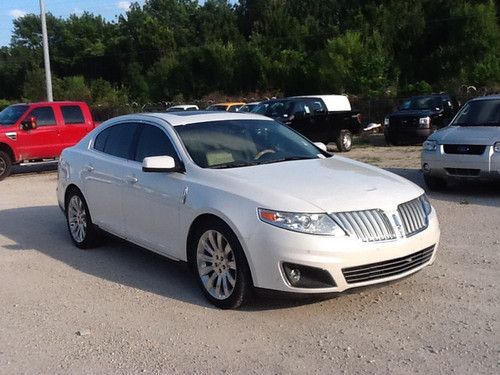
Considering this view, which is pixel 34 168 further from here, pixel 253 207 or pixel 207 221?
pixel 253 207

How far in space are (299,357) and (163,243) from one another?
2.10m

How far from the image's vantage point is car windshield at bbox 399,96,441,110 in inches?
878

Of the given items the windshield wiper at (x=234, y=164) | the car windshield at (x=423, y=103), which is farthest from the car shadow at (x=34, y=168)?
the windshield wiper at (x=234, y=164)

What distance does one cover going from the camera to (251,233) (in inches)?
197

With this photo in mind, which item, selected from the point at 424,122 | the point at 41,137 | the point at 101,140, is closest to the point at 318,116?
the point at 424,122

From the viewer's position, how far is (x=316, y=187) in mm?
5312

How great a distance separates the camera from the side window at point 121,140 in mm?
6910

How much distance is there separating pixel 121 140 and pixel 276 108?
12.5m

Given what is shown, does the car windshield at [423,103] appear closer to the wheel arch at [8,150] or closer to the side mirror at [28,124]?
the side mirror at [28,124]

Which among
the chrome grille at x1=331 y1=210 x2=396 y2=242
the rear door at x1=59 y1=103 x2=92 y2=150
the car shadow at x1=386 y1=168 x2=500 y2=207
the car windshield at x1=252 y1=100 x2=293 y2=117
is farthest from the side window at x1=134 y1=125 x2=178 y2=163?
the car windshield at x1=252 y1=100 x2=293 y2=117

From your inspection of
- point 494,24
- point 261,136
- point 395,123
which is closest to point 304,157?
point 261,136

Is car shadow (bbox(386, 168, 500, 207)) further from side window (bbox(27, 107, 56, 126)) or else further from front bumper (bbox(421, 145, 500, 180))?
side window (bbox(27, 107, 56, 126))

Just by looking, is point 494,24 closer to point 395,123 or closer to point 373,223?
point 395,123

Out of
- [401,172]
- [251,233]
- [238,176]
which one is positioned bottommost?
[401,172]
